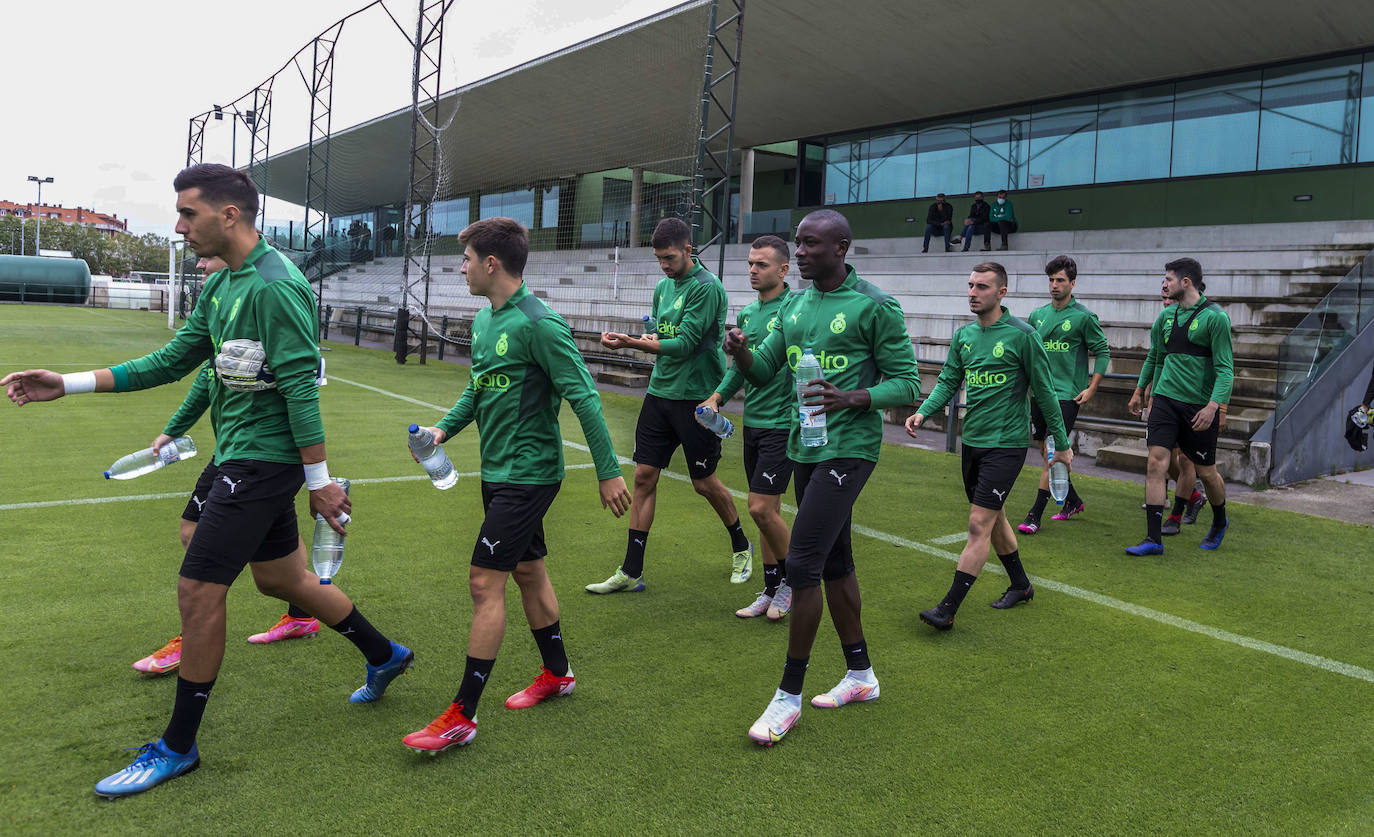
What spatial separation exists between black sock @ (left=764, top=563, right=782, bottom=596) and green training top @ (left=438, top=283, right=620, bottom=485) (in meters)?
1.90

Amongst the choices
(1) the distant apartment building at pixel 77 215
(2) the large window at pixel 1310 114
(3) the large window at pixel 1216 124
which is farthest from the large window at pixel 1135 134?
(1) the distant apartment building at pixel 77 215

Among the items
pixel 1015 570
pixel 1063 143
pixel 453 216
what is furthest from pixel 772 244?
pixel 453 216

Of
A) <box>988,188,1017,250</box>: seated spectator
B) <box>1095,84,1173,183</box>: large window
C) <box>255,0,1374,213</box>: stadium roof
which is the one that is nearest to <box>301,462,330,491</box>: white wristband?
<box>255,0,1374,213</box>: stadium roof

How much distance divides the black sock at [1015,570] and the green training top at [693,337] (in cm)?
187

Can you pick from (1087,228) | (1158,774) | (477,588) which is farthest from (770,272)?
(1087,228)

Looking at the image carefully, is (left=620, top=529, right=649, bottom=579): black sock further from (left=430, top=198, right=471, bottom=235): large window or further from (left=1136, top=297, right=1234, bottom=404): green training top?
(left=430, top=198, right=471, bottom=235): large window

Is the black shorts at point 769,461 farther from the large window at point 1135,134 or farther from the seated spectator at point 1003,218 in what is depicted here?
the large window at point 1135,134

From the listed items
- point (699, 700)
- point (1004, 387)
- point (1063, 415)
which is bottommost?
point (699, 700)

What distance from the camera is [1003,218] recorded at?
1980 centimetres

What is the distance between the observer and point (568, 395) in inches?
135

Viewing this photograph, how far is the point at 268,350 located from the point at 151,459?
1.06 m

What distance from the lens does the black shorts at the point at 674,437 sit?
532 cm

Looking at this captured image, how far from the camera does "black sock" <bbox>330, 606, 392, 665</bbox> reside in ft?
11.7

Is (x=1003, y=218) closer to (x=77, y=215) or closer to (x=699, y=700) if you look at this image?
(x=699, y=700)
